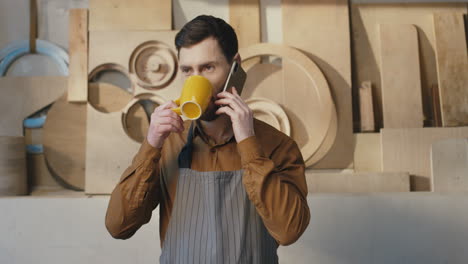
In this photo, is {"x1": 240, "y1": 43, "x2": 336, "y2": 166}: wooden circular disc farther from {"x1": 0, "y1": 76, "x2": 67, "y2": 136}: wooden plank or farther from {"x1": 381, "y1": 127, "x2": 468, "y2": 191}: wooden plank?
{"x1": 0, "y1": 76, "x2": 67, "y2": 136}: wooden plank

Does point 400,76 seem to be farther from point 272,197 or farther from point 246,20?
point 272,197

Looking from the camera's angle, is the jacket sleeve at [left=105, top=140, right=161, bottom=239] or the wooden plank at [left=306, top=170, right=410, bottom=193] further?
the wooden plank at [left=306, top=170, right=410, bottom=193]

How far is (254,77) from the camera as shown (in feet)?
8.35

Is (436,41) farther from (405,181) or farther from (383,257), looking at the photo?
(383,257)

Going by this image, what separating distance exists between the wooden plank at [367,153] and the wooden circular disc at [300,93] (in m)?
0.19

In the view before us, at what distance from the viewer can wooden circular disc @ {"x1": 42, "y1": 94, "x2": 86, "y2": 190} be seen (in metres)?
2.51

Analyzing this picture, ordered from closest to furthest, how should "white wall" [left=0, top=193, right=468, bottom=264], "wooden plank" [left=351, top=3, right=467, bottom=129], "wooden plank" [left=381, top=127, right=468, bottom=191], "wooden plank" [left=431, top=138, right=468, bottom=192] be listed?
"white wall" [left=0, top=193, right=468, bottom=264], "wooden plank" [left=431, top=138, right=468, bottom=192], "wooden plank" [left=381, top=127, right=468, bottom=191], "wooden plank" [left=351, top=3, right=467, bottom=129]

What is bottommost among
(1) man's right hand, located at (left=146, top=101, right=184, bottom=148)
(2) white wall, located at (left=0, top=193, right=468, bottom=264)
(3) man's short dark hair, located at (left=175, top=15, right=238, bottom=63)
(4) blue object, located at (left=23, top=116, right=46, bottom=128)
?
(2) white wall, located at (left=0, top=193, right=468, bottom=264)

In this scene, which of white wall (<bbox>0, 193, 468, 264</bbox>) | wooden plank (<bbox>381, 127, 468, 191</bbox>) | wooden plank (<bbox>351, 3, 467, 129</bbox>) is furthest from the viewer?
wooden plank (<bbox>351, 3, 467, 129</bbox>)

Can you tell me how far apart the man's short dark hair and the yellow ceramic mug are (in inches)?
5.8

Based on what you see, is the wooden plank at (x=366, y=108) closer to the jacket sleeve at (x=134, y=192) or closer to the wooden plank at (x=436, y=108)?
the wooden plank at (x=436, y=108)

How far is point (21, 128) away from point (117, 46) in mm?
852

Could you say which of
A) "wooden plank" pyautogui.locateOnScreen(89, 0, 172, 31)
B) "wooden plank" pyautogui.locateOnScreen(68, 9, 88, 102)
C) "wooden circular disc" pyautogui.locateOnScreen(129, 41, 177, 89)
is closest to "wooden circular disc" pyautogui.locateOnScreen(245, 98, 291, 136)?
"wooden circular disc" pyautogui.locateOnScreen(129, 41, 177, 89)

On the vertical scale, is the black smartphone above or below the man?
above
